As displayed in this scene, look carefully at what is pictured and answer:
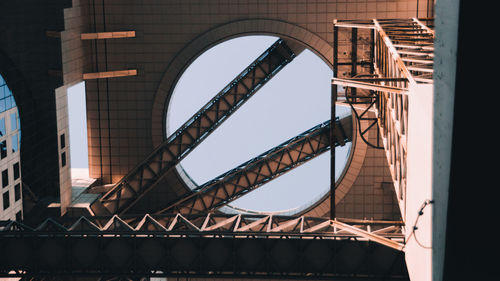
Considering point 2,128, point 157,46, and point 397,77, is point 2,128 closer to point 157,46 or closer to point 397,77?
point 157,46

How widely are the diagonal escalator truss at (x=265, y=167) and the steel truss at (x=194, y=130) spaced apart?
2.92m

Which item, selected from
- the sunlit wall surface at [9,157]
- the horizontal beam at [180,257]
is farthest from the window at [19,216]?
the horizontal beam at [180,257]

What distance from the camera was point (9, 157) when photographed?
35406 millimetres

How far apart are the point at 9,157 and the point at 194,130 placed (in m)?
13.5

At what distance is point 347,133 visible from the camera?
43.7 meters

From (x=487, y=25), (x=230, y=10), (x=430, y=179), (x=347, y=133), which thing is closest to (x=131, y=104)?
(x=230, y=10)

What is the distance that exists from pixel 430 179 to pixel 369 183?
30.8 m

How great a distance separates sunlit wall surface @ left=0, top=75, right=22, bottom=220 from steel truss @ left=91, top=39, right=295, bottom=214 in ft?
A: 26.7

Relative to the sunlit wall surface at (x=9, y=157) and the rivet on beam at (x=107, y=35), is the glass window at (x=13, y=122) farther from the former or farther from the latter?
the rivet on beam at (x=107, y=35)

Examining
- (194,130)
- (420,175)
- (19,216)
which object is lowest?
(19,216)

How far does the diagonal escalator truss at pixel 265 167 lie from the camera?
44.2 m

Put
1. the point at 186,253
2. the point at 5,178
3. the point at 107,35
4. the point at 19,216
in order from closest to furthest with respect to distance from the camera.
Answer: the point at 186,253 < the point at 5,178 < the point at 19,216 < the point at 107,35

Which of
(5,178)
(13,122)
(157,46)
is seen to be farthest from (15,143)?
(157,46)

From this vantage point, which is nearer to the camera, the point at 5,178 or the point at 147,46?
the point at 5,178
